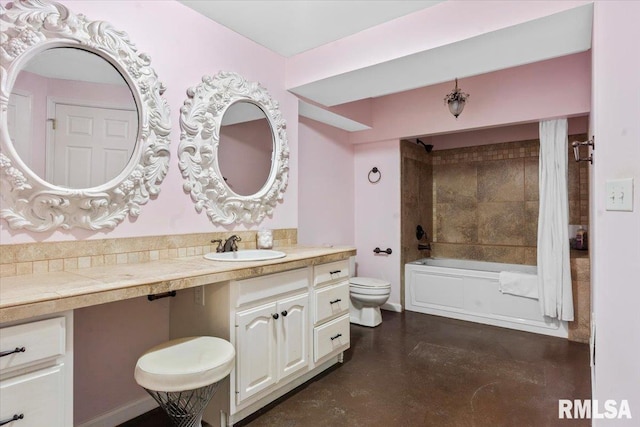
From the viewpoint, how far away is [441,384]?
2.32m

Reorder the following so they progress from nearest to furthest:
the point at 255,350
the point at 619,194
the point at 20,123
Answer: the point at 619,194 → the point at 20,123 → the point at 255,350

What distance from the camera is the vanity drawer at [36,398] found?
106 centimetres

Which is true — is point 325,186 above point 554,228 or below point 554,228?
above

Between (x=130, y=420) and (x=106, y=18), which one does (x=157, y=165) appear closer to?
(x=106, y=18)

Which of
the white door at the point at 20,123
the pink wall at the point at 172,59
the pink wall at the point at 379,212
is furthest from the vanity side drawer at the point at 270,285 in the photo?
the pink wall at the point at 379,212

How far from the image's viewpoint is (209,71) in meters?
2.31

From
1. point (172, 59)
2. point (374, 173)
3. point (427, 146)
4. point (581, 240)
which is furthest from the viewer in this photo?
point (427, 146)

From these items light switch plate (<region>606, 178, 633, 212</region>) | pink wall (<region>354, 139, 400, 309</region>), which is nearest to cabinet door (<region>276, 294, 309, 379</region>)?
light switch plate (<region>606, 178, 633, 212</region>)

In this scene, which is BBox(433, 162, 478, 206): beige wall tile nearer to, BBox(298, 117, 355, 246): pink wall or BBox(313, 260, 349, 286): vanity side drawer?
BBox(298, 117, 355, 246): pink wall

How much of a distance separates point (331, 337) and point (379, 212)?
2075 mm

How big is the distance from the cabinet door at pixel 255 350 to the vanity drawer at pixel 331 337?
0.40 meters

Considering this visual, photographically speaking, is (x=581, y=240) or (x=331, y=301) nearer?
(x=331, y=301)

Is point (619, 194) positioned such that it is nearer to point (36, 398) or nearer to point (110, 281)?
point (110, 281)

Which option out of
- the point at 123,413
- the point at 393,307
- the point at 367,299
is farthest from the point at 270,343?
the point at 393,307
